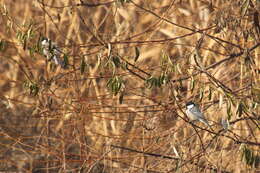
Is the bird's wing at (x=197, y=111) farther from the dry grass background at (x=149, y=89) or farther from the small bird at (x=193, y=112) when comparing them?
the dry grass background at (x=149, y=89)

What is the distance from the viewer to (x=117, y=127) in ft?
20.6

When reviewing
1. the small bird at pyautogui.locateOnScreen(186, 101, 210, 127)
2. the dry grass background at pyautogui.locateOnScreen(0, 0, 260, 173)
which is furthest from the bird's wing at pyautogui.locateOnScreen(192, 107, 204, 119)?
the dry grass background at pyautogui.locateOnScreen(0, 0, 260, 173)

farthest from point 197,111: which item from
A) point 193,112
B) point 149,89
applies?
point 149,89

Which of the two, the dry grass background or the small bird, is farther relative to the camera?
the small bird

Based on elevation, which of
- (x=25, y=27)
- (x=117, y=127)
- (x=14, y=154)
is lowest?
(x=14, y=154)

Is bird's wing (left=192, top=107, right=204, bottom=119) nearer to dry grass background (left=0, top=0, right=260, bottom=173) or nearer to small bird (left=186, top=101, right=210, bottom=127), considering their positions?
small bird (left=186, top=101, right=210, bottom=127)

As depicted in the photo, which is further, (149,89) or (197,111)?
(197,111)

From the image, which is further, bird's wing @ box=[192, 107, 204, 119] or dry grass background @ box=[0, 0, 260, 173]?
bird's wing @ box=[192, 107, 204, 119]

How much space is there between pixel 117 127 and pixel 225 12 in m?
3.15

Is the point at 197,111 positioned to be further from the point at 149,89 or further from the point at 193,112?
the point at 149,89

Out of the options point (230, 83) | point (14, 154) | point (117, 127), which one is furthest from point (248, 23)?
point (14, 154)

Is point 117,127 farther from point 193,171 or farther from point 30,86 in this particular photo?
point 30,86

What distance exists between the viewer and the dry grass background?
3205 mm

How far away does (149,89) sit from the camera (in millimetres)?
3373
